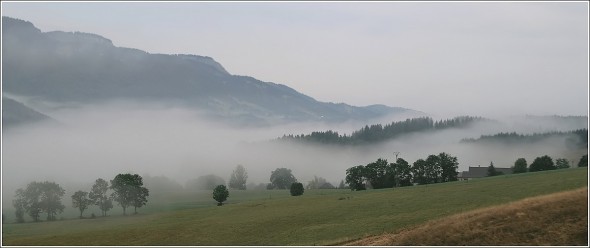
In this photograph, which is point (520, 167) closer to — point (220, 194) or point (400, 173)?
point (400, 173)

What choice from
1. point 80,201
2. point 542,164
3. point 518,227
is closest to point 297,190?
point 80,201

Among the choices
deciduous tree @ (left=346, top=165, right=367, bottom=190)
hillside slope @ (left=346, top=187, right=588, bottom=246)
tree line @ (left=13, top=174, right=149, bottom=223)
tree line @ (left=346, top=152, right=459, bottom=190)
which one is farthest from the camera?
deciduous tree @ (left=346, top=165, right=367, bottom=190)

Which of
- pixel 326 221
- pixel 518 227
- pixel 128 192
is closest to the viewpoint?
pixel 518 227

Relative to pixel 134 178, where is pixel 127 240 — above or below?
below

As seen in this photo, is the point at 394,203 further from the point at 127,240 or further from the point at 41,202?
the point at 41,202

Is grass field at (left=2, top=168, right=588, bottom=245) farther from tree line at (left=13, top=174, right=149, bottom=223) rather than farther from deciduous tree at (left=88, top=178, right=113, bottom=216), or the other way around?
deciduous tree at (left=88, top=178, right=113, bottom=216)

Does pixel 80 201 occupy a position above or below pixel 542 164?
below

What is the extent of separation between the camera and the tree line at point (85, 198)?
154875mm

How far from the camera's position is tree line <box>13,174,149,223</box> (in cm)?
15488

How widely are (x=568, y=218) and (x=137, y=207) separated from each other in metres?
135

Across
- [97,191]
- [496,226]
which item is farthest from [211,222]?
[97,191]

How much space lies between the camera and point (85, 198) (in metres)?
162

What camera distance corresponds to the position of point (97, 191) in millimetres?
165500

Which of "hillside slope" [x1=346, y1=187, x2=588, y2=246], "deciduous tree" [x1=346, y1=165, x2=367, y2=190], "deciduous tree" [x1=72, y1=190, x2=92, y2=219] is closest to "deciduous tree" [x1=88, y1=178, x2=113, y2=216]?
"deciduous tree" [x1=72, y1=190, x2=92, y2=219]
